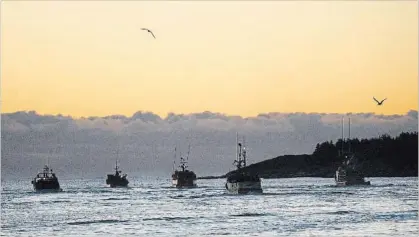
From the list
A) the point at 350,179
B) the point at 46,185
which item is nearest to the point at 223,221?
the point at 46,185

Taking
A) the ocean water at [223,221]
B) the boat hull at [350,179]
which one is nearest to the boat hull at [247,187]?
the ocean water at [223,221]

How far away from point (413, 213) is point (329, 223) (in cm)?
1351

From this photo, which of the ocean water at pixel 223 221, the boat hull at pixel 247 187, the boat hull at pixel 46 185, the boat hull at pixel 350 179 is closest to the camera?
the ocean water at pixel 223 221

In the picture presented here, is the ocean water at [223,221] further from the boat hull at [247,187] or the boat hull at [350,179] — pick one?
the boat hull at [350,179]

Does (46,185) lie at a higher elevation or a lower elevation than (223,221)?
higher

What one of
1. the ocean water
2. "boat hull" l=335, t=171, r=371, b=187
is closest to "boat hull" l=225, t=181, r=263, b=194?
the ocean water

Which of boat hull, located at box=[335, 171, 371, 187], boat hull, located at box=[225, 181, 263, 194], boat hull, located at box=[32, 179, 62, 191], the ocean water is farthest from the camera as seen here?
boat hull, located at box=[335, 171, 371, 187]

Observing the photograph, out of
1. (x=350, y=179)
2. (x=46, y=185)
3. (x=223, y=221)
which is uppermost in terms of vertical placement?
(x=350, y=179)

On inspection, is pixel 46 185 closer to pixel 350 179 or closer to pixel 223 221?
pixel 350 179

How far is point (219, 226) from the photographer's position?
73.5m

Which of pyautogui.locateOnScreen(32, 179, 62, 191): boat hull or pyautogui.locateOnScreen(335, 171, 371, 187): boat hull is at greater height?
pyautogui.locateOnScreen(335, 171, 371, 187): boat hull

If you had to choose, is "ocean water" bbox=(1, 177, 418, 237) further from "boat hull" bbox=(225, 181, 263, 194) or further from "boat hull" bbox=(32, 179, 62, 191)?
"boat hull" bbox=(32, 179, 62, 191)

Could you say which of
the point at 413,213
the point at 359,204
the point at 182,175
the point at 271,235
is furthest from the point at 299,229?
the point at 182,175

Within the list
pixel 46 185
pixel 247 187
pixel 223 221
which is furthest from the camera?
pixel 46 185
